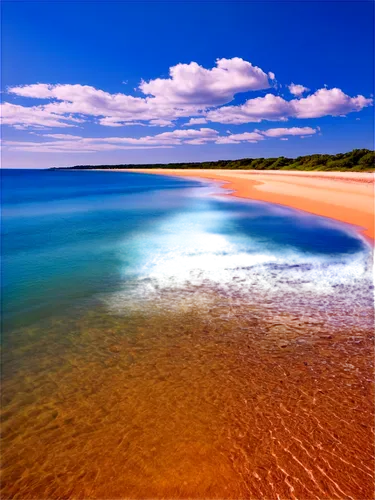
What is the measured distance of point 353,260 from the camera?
14.2m

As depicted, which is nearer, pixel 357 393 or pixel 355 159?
pixel 357 393

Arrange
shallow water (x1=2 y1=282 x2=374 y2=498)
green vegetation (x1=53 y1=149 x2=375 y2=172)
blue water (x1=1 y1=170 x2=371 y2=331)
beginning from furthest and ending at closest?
green vegetation (x1=53 y1=149 x2=375 y2=172)
blue water (x1=1 y1=170 x2=371 y2=331)
shallow water (x1=2 y1=282 x2=374 y2=498)

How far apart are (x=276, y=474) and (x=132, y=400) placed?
8.37ft

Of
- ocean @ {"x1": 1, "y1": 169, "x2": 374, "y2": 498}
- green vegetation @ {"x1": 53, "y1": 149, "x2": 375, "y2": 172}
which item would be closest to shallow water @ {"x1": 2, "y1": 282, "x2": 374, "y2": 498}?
ocean @ {"x1": 1, "y1": 169, "x2": 374, "y2": 498}

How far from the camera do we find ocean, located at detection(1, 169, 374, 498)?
450cm

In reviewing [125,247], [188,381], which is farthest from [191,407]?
[125,247]

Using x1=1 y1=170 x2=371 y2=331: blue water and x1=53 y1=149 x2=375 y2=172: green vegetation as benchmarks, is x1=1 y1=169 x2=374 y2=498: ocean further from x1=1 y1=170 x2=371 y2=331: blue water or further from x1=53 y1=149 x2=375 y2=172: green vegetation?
x1=53 y1=149 x2=375 y2=172: green vegetation

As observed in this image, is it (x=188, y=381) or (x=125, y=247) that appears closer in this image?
(x=188, y=381)

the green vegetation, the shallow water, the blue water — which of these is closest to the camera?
the shallow water

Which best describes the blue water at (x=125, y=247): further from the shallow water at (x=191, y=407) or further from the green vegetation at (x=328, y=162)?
the green vegetation at (x=328, y=162)

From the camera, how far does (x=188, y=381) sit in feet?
20.6

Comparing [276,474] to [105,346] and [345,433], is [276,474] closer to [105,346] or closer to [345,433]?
[345,433]

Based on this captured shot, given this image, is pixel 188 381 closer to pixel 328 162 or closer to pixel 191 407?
pixel 191 407

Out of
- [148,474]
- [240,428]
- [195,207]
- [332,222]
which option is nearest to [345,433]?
[240,428]
